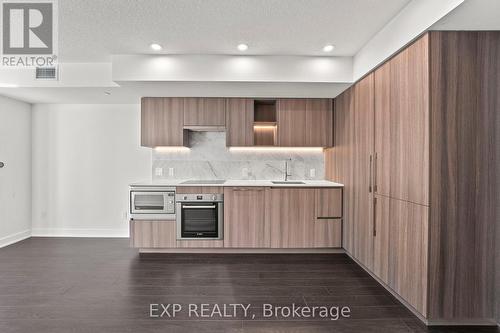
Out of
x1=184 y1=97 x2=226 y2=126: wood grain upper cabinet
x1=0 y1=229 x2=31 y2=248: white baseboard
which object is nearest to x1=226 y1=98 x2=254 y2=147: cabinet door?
x1=184 y1=97 x2=226 y2=126: wood grain upper cabinet

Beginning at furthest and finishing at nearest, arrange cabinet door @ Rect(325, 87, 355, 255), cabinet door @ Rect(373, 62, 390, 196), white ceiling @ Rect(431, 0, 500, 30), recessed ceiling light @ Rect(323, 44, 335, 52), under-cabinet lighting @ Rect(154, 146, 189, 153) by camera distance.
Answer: under-cabinet lighting @ Rect(154, 146, 189, 153), cabinet door @ Rect(325, 87, 355, 255), recessed ceiling light @ Rect(323, 44, 335, 52), cabinet door @ Rect(373, 62, 390, 196), white ceiling @ Rect(431, 0, 500, 30)

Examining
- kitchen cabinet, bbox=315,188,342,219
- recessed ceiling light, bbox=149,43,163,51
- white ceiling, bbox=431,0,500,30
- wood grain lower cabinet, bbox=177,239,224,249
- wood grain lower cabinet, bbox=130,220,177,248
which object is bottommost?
wood grain lower cabinet, bbox=177,239,224,249

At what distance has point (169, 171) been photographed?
185 inches

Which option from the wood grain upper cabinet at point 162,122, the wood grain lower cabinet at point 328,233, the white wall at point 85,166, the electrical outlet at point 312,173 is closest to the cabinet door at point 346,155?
the wood grain lower cabinet at point 328,233

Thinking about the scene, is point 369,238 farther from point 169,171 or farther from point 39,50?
point 39,50

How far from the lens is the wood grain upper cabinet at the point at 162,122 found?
13.9 ft

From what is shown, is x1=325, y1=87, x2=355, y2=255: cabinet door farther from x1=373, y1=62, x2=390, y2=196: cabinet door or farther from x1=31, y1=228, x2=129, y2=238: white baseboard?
x1=31, y1=228, x2=129, y2=238: white baseboard

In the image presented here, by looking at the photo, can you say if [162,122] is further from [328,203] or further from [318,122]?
[328,203]

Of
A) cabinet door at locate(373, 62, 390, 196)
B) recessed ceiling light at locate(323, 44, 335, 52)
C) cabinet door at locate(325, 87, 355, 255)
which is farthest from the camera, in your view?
cabinet door at locate(325, 87, 355, 255)

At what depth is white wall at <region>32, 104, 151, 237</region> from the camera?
4.88 metres

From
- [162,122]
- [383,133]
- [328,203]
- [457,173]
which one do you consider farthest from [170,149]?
[457,173]

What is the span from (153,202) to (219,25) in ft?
7.92

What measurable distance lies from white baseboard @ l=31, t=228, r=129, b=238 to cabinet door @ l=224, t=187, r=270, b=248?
6.67 ft

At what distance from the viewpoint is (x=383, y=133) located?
287 centimetres
